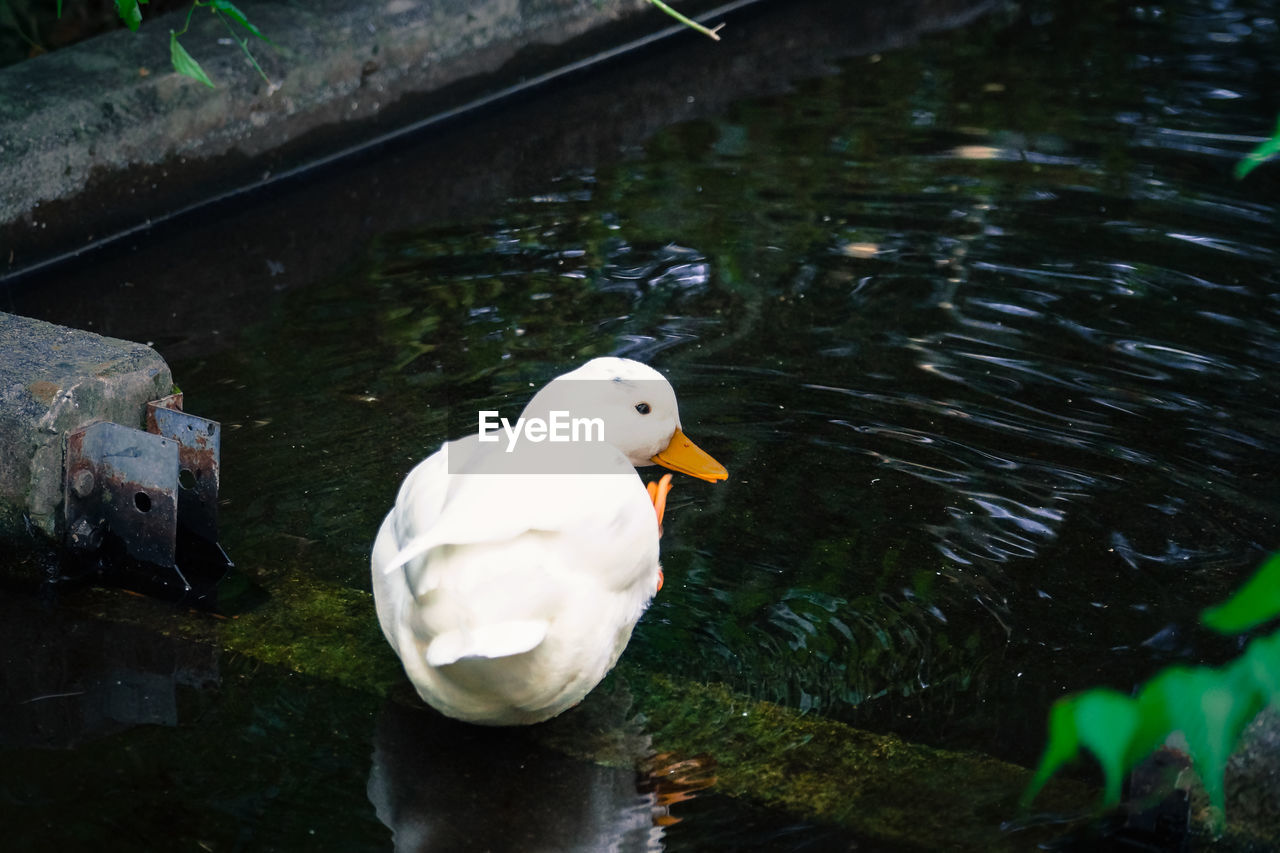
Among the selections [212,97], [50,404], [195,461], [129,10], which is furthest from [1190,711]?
[212,97]

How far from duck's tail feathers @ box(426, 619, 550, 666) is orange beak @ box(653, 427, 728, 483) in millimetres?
812

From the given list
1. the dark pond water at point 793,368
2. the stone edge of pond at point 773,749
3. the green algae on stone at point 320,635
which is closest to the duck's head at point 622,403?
the dark pond water at point 793,368

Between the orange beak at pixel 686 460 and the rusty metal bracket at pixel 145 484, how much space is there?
96 cm

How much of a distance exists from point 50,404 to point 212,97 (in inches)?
107

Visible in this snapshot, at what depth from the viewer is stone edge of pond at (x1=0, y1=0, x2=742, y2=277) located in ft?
16.3

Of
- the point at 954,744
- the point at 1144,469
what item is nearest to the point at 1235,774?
the point at 954,744

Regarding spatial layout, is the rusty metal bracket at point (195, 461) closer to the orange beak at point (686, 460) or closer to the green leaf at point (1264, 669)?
the orange beak at point (686, 460)

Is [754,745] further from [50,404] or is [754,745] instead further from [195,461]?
[50,404]

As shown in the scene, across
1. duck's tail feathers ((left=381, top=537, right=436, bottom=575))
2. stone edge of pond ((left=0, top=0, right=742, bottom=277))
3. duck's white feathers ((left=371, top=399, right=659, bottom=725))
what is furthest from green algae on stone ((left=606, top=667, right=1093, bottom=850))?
stone edge of pond ((left=0, top=0, right=742, bottom=277))

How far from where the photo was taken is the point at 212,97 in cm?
542

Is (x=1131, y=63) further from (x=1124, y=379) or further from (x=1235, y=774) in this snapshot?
(x=1235, y=774)

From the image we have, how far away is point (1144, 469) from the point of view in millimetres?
3514

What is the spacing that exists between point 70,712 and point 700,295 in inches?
96.5

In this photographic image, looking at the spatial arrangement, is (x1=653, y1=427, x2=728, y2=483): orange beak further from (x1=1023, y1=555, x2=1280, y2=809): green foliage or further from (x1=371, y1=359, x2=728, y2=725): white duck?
(x1=1023, y1=555, x2=1280, y2=809): green foliage
